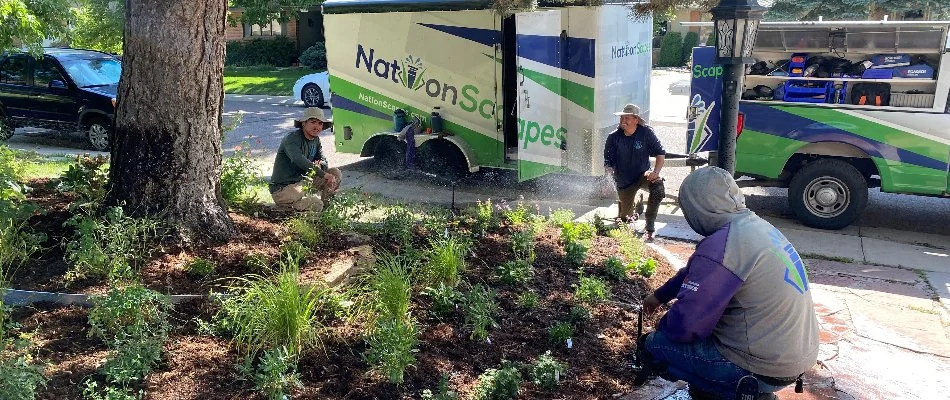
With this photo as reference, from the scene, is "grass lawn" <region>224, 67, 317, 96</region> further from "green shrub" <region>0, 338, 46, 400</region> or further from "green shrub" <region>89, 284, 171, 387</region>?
"green shrub" <region>0, 338, 46, 400</region>

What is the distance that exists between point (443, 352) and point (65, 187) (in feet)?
12.0

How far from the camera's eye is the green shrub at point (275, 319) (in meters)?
3.92

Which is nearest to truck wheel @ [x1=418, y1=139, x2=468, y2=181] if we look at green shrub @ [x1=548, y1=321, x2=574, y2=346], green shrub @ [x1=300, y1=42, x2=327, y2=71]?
green shrub @ [x1=548, y1=321, x2=574, y2=346]

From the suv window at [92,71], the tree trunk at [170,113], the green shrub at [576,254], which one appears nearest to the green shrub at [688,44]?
the suv window at [92,71]

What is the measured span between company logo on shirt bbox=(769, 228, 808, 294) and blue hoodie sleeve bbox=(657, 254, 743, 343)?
0.73 ft

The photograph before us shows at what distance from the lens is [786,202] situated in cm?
971

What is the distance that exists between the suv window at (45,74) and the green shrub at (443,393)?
11.4 metres

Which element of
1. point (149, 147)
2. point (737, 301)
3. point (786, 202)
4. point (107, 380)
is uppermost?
point (149, 147)

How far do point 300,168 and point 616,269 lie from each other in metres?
3.19

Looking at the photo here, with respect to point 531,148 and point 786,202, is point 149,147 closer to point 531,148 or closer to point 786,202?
point 531,148

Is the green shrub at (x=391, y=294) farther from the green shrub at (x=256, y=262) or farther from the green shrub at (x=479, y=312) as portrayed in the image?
the green shrub at (x=256, y=262)

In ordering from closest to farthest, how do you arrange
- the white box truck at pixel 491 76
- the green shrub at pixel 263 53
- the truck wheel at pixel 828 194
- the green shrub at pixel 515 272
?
the green shrub at pixel 515 272
the truck wheel at pixel 828 194
the white box truck at pixel 491 76
the green shrub at pixel 263 53

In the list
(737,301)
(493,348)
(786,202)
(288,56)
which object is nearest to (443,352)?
(493,348)

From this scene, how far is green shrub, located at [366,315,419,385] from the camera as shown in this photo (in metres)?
3.85
